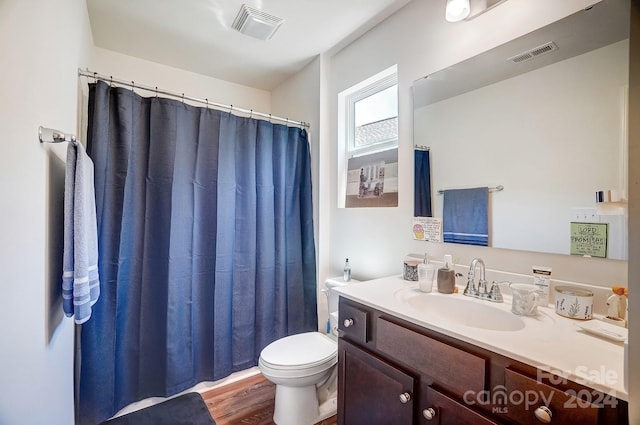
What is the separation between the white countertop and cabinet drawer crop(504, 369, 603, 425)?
0.04m

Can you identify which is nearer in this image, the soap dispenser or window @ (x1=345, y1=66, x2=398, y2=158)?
the soap dispenser

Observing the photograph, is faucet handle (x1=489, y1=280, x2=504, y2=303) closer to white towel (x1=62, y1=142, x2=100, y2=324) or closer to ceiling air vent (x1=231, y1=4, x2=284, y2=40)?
white towel (x1=62, y1=142, x2=100, y2=324)

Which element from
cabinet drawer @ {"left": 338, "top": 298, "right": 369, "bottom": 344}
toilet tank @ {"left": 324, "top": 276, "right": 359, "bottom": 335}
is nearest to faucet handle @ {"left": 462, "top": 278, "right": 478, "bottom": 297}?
cabinet drawer @ {"left": 338, "top": 298, "right": 369, "bottom": 344}

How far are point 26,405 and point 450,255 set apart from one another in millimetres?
1674

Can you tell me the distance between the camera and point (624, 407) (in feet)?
1.99

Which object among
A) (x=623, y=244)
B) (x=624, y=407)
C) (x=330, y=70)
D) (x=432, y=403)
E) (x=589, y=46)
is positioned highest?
(x=330, y=70)

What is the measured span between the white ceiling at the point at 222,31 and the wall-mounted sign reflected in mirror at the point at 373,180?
2.85 feet

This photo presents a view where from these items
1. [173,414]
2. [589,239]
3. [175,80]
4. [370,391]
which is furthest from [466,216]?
[175,80]

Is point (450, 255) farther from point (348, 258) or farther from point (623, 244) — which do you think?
point (348, 258)

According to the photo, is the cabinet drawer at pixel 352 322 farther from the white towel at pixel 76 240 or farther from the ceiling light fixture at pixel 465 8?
the ceiling light fixture at pixel 465 8

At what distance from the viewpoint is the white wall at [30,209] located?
28.4 inches

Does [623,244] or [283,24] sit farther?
[283,24]

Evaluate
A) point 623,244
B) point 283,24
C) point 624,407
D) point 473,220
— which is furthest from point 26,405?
point 283,24

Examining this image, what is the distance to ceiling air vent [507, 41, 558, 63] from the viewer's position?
1.10 m
